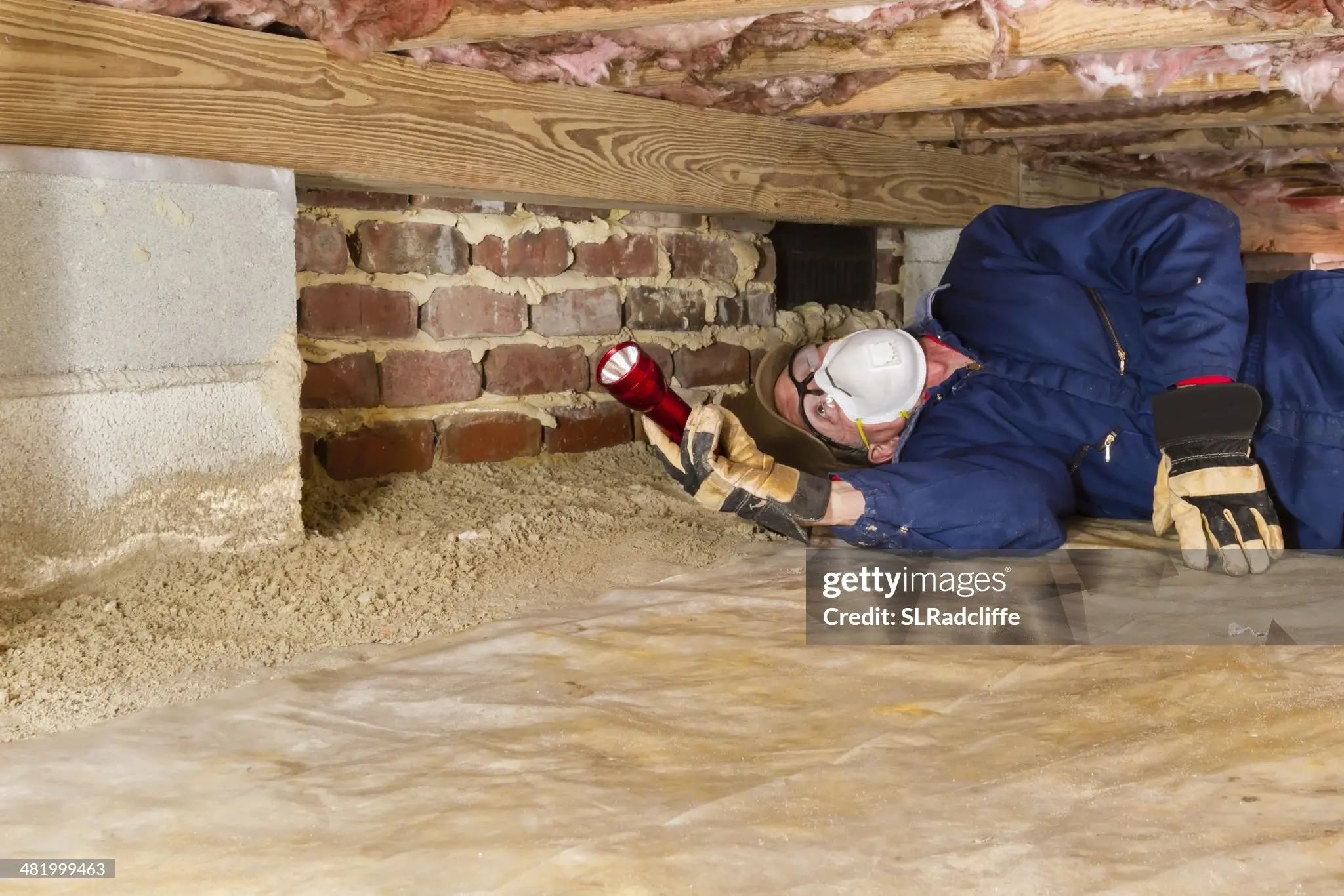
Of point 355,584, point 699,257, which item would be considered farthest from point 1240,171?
point 355,584

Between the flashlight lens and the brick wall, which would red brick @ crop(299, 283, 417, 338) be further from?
the flashlight lens

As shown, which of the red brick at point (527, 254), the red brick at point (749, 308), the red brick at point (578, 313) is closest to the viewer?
the red brick at point (527, 254)

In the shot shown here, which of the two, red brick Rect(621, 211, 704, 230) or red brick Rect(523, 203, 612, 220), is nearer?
red brick Rect(523, 203, 612, 220)

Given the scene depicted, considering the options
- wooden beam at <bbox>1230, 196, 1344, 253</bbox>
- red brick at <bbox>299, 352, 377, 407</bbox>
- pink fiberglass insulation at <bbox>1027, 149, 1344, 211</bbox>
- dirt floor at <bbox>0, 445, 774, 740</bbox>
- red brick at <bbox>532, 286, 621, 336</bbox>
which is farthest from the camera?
wooden beam at <bbox>1230, 196, 1344, 253</bbox>

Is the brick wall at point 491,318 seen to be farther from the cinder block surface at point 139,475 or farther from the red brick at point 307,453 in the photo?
the cinder block surface at point 139,475

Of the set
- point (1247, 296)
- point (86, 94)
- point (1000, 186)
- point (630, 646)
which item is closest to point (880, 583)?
point (630, 646)

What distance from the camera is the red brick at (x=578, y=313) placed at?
7.29 ft

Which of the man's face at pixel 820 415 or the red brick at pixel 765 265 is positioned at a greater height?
the red brick at pixel 765 265

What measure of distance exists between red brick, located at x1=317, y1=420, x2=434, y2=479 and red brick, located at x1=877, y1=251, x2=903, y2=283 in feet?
4.63

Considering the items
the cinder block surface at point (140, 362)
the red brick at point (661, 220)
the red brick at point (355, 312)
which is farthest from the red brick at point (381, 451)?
the red brick at point (661, 220)

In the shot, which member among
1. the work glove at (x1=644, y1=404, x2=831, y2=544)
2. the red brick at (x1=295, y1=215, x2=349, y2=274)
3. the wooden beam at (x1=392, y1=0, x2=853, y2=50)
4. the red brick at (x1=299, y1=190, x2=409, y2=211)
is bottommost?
the work glove at (x1=644, y1=404, x2=831, y2=544)

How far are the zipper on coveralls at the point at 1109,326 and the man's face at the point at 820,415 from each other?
0.40 metres

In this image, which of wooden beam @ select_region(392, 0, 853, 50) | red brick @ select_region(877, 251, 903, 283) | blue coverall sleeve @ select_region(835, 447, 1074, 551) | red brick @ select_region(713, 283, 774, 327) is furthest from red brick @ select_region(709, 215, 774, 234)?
wooden beam @ select_region(392, 0, 853, 50)

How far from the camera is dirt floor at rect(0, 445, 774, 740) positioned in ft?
4.16
